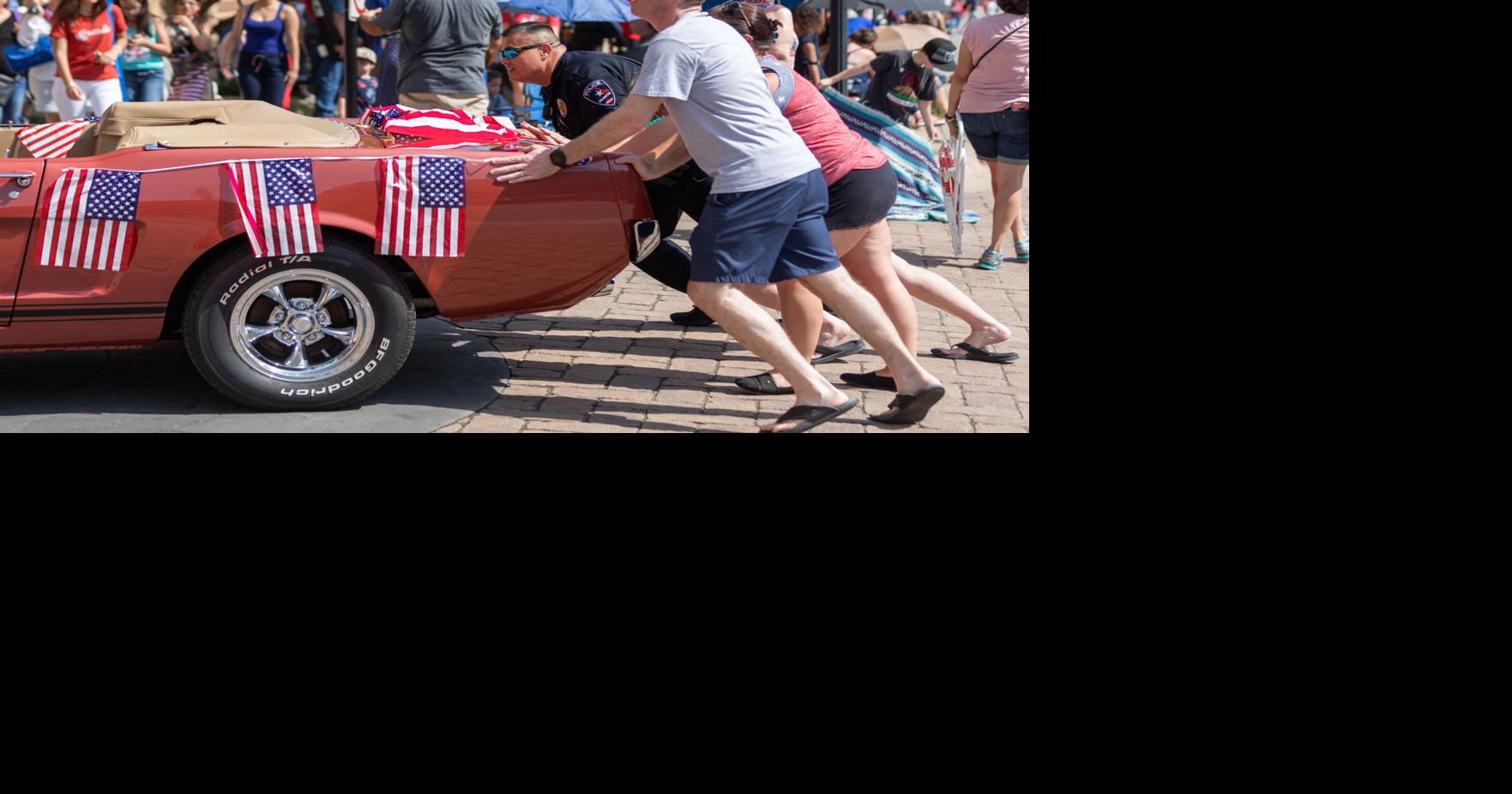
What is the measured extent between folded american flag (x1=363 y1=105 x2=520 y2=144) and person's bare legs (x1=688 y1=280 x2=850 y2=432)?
115 centimetres

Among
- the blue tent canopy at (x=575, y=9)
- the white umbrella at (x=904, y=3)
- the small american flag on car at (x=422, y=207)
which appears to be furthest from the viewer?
the white umbrella at (x=904, y=3)

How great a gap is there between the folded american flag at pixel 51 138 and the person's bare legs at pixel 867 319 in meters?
2.89

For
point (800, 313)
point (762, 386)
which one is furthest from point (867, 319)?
point (762, 386)

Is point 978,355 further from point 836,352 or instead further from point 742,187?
point 742,187

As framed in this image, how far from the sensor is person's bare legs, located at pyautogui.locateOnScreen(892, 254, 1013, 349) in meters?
5.96

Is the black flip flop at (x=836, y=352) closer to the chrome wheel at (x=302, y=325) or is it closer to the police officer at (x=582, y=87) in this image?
the police officer at (x=582, y=87)

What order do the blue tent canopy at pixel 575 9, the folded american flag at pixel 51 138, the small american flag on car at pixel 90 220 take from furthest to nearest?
the blue tent canopy at pixel 575 9
the folded american flag at pixel 51 138
the small american flag on car at pixel 90 220

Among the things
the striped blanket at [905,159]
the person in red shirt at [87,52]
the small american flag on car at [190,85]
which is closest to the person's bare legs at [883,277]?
the striped blanket at [905,159]

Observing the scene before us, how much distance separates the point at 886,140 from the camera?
998 cm

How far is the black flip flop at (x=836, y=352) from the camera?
6.19 m

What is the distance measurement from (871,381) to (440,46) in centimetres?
393

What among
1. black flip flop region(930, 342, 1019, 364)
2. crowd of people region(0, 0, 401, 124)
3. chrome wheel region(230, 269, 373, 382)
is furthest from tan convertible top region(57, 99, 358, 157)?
crowd of people region(0, 0, 401, 124)

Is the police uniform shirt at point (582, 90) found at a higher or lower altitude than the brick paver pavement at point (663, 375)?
higher

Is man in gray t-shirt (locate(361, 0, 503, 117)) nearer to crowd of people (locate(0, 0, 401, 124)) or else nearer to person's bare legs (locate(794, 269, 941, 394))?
crowd of people (locate(0, 0, 401, 124))
